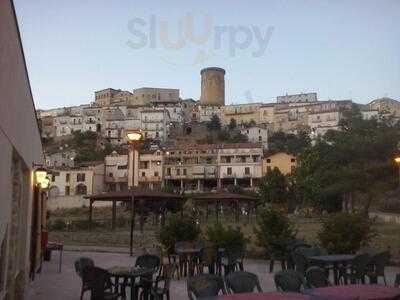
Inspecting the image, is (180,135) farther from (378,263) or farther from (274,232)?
(378,263)

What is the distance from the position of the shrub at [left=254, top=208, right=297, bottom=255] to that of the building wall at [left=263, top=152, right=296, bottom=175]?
61.6 metres

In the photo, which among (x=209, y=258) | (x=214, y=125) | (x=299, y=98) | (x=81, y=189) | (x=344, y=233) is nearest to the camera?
(x=209, y=258)

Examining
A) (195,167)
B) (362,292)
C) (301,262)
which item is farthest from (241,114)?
(362,292)

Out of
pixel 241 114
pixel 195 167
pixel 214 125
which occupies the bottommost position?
pixel 195 167

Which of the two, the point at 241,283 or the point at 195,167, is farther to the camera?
the point at 195,167

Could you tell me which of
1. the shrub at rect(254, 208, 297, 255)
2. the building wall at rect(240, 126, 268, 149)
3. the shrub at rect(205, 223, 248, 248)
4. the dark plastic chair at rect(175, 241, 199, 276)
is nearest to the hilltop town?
the building wall at rect(240, 126, 268, 149)

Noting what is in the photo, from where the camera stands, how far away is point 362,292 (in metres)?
6.35

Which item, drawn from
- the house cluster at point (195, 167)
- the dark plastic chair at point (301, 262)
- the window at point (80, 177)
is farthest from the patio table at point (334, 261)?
the window at point (80, 177)

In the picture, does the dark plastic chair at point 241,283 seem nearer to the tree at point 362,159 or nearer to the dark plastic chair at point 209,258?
the dark plastic chair at point 209,258

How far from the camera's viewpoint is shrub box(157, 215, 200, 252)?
14.8 metres

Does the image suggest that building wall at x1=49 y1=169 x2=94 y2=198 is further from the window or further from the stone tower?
the stone tower

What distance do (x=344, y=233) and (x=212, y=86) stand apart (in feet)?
441

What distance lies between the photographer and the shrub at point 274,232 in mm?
14594

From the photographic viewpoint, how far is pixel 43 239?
15.6 m
